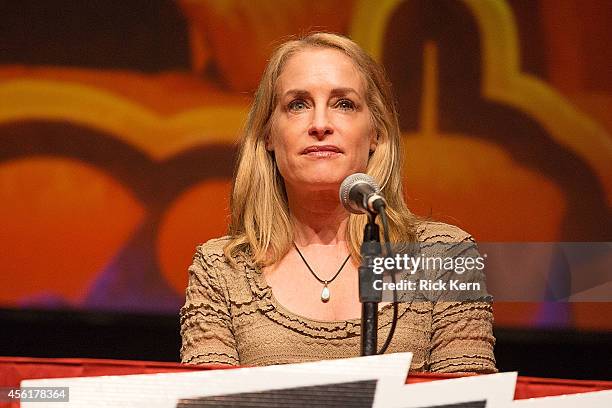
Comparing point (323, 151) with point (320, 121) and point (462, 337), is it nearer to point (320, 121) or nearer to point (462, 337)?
point (320, 121)

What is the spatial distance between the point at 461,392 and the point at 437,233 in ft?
3.88

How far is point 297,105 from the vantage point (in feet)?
8.51

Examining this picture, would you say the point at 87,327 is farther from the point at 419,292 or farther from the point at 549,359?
the point at 419,292

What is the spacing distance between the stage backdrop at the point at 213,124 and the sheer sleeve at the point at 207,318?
1341 millimetres

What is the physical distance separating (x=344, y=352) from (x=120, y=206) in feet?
5.98

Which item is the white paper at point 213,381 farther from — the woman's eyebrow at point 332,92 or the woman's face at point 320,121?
the woman's eyebrow at point 332,92

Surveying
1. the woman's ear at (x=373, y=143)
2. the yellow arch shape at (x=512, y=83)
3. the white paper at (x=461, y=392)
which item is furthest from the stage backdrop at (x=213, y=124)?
the white paper at (x=461, y=392)

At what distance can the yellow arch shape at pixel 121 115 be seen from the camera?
3955mm

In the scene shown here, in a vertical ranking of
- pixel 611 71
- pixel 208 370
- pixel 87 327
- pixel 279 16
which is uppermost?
pixel 279 16

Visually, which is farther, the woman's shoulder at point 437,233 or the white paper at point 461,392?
the woman's shoulder at point 437,233

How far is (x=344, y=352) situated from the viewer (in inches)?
93.4

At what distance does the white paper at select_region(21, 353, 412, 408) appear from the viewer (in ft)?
4.69

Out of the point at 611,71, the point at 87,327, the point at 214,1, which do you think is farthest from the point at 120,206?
the point at 611,71

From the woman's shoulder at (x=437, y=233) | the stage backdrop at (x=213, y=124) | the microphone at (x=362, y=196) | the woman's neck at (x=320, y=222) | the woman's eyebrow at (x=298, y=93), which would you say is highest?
the stage backdrop at (x=213, y=124)
